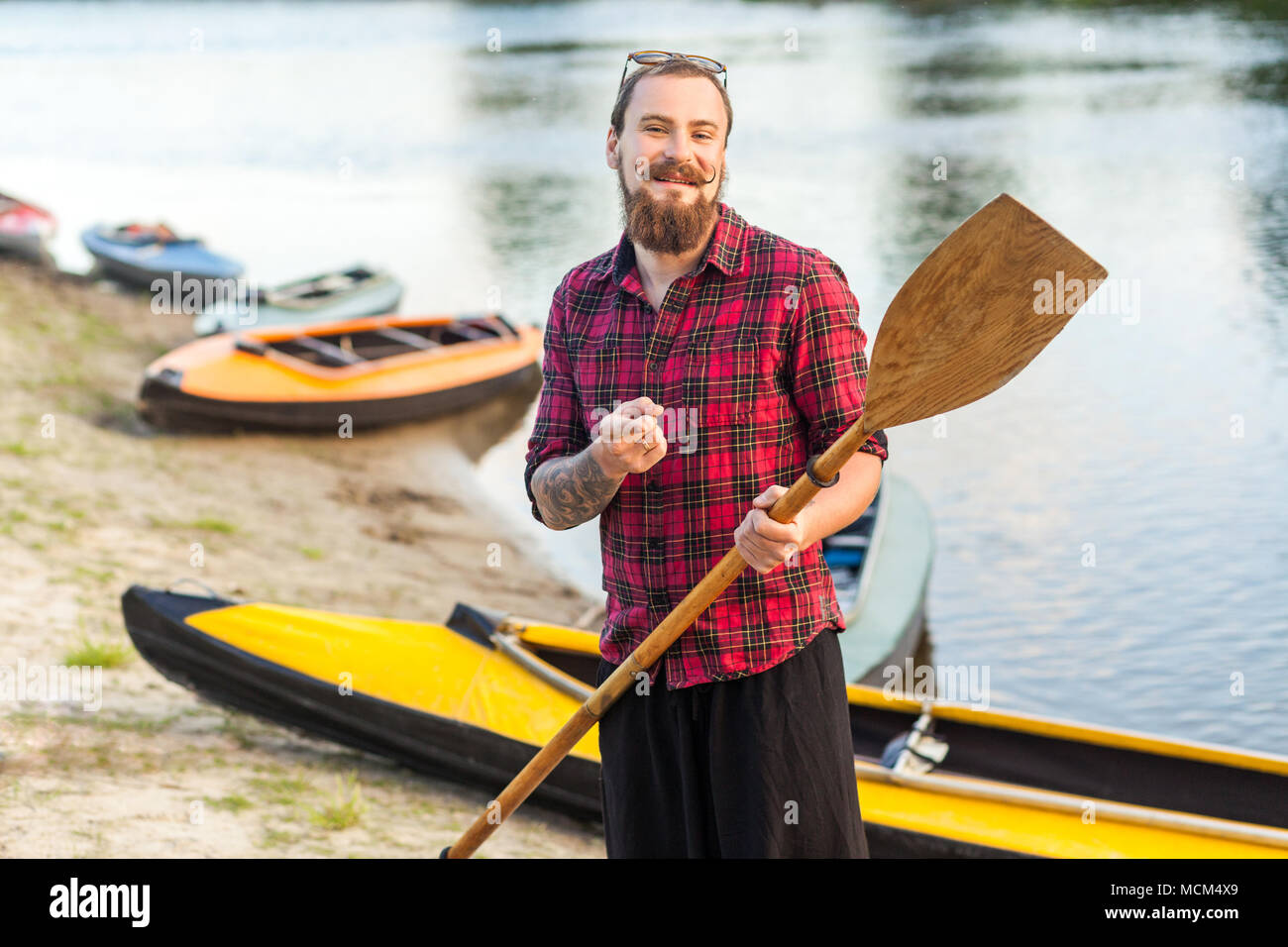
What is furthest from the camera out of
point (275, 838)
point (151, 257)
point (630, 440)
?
point (151, 257)

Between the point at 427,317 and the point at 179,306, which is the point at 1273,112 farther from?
the point at 179,306

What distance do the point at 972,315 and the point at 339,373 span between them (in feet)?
30.8

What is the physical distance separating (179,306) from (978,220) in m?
15.2

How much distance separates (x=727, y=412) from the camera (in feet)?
7.55

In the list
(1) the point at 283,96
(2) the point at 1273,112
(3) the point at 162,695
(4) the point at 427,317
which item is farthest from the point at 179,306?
(1) the point at 283,96

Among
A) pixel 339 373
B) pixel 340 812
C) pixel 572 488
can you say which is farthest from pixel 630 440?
pixel 339 373

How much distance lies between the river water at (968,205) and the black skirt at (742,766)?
5320 mm

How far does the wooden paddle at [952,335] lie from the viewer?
216 cm

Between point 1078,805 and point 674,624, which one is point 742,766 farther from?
point 1078,805

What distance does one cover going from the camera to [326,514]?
938 cm

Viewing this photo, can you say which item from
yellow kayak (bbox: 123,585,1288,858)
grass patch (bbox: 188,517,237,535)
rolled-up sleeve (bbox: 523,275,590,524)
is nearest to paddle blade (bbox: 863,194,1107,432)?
rolled-up sleeve (bbox: 523,275,590,524)

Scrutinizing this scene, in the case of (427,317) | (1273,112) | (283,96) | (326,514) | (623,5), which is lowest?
(326,514)

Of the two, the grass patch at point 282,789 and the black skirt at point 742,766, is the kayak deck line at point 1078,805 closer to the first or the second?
the black skirt at point 742,766
